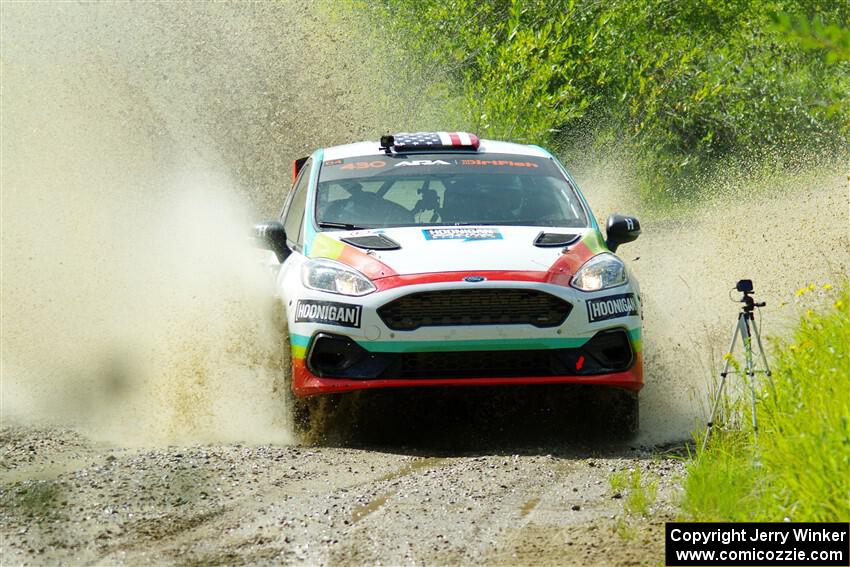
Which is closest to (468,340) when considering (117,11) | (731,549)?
(731,549)

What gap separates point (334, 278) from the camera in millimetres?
7844

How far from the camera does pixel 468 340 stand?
7551mm

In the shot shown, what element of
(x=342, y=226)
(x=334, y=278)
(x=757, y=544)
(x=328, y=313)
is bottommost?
(x=757, y=544)

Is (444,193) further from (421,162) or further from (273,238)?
(273,238)

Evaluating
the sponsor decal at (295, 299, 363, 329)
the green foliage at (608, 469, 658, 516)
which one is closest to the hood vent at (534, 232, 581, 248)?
the sponsor decal at (295, 299, 363, 329)

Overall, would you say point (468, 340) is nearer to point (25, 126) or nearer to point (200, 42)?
point (25, 126)

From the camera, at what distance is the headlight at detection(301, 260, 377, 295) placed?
7703 millimetres

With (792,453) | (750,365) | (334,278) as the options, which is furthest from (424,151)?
(792,453)

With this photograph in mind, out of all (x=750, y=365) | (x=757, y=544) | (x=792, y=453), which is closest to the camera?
(x=757, y=544)

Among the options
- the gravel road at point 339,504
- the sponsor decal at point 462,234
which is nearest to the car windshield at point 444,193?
the sponsor decal at point 462,234

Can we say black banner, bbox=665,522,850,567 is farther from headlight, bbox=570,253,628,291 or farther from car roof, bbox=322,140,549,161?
car roof, bbox=322,140,549,161

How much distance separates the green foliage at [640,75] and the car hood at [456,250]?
9579 millimetres

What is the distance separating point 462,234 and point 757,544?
11.9 feet

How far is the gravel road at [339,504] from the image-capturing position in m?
5.33
